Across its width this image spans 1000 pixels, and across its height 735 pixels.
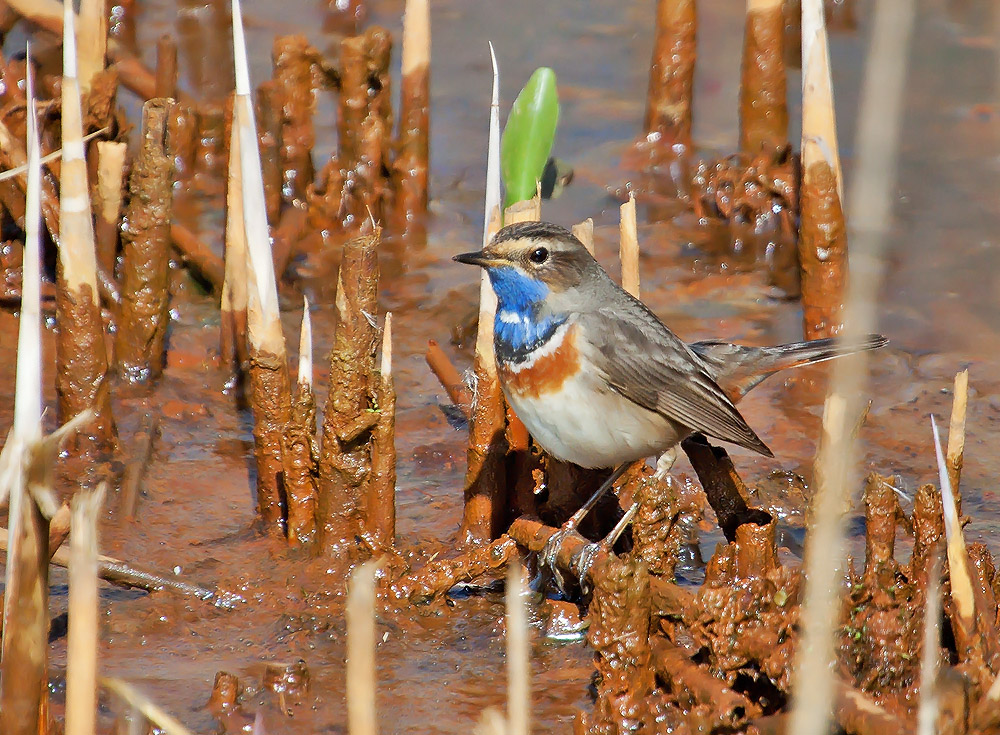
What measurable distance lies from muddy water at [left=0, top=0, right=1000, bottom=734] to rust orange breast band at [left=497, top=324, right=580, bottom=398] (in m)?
0.91

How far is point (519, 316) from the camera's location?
5.22m

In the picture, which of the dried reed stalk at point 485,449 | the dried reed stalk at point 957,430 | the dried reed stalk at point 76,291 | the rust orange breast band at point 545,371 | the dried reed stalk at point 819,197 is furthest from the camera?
the dried reed stalk at point 819,197

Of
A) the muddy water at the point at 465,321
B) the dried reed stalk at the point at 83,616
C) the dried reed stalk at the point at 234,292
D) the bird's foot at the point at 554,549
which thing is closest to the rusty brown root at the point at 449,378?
the muddy water at the point at 465,321

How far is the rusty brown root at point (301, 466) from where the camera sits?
5246mm

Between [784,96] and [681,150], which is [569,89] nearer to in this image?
[681,150]

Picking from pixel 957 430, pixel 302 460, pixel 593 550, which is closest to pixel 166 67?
pixel 302 460

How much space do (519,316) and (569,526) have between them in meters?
0.90

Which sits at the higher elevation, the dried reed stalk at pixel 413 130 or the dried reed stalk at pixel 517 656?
the dried reed stalk at pixel 413 130

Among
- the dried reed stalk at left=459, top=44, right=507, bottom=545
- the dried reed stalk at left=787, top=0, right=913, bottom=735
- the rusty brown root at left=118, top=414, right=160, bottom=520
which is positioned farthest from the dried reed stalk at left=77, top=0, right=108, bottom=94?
the dried reed stalk at left=787, top=0, right=913, bottom=735

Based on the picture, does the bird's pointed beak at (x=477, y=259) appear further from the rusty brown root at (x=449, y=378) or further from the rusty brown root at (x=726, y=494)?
the rusty brown root at (x=449, y=378)

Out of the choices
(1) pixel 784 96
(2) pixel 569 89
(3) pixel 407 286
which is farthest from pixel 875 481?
(2) pixel 569 89

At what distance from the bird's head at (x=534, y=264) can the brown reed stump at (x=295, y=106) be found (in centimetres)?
365

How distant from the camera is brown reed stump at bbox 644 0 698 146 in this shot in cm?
900

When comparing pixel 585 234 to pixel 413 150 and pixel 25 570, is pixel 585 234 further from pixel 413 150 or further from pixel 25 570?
pixel 413 150
